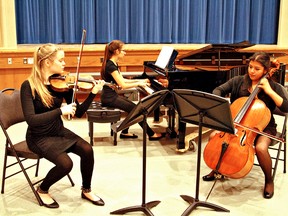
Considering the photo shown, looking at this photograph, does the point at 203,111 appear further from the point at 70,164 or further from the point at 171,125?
the point at 171,125

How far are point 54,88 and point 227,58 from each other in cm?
281

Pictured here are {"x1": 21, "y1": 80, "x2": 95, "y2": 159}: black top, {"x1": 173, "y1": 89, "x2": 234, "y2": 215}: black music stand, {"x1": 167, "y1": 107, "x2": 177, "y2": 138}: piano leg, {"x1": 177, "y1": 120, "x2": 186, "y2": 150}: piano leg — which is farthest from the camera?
{"x1": 167, "y1": 107, "x2": 177, "y2": 138}: piano leg

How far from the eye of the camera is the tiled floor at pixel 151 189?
3.15 meters

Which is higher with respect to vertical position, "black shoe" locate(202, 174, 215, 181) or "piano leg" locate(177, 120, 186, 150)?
"piano leg" locate(177, 120, 186, 150)

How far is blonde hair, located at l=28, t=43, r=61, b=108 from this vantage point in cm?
301

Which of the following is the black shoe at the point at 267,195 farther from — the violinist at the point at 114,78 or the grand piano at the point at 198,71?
the violinist at the point at 114,78

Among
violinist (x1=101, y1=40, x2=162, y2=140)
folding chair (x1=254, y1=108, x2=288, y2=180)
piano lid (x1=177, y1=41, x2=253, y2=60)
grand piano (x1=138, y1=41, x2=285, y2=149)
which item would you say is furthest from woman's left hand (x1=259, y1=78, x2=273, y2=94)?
violinist (x1=101, y1=40, x2=162, y2=140)

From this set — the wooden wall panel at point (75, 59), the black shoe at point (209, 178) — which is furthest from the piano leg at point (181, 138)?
the wooden wall panel at point (75, 59)

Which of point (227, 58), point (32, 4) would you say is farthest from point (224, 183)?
point (32, 4)

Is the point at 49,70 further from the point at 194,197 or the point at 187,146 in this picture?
the point at 187,146

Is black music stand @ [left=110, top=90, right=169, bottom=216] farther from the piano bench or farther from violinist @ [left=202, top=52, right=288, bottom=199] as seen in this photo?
the piano bench

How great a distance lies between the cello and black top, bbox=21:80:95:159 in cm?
108

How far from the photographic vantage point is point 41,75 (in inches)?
120

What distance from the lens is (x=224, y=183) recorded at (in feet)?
12.0
